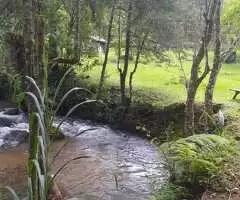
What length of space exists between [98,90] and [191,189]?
371 inches

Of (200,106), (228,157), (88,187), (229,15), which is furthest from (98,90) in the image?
(228,157)

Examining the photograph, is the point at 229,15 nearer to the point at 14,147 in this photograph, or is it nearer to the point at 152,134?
the point at 152,134

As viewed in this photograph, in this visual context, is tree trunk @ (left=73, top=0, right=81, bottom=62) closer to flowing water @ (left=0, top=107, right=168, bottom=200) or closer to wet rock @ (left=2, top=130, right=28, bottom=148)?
flowing water @ (left=0, top=107, right=168, bottom=200)

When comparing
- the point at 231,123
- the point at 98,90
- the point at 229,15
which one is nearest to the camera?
the point at 231,123

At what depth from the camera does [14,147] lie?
11.7m

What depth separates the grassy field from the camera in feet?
46.8

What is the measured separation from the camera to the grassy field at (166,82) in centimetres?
1426

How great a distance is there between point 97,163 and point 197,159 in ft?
16.8

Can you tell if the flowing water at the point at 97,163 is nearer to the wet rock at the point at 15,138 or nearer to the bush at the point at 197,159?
the wet rock at the point at 15,138

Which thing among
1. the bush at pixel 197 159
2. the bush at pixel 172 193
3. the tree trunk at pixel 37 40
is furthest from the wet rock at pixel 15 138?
the bush at pixel 172 193

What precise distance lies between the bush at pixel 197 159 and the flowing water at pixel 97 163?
1.13 metres

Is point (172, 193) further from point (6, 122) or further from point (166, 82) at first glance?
point (166, 82)

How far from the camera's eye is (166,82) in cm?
1677

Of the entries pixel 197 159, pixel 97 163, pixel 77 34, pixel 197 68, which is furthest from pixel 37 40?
Answer: pixel 77 34
